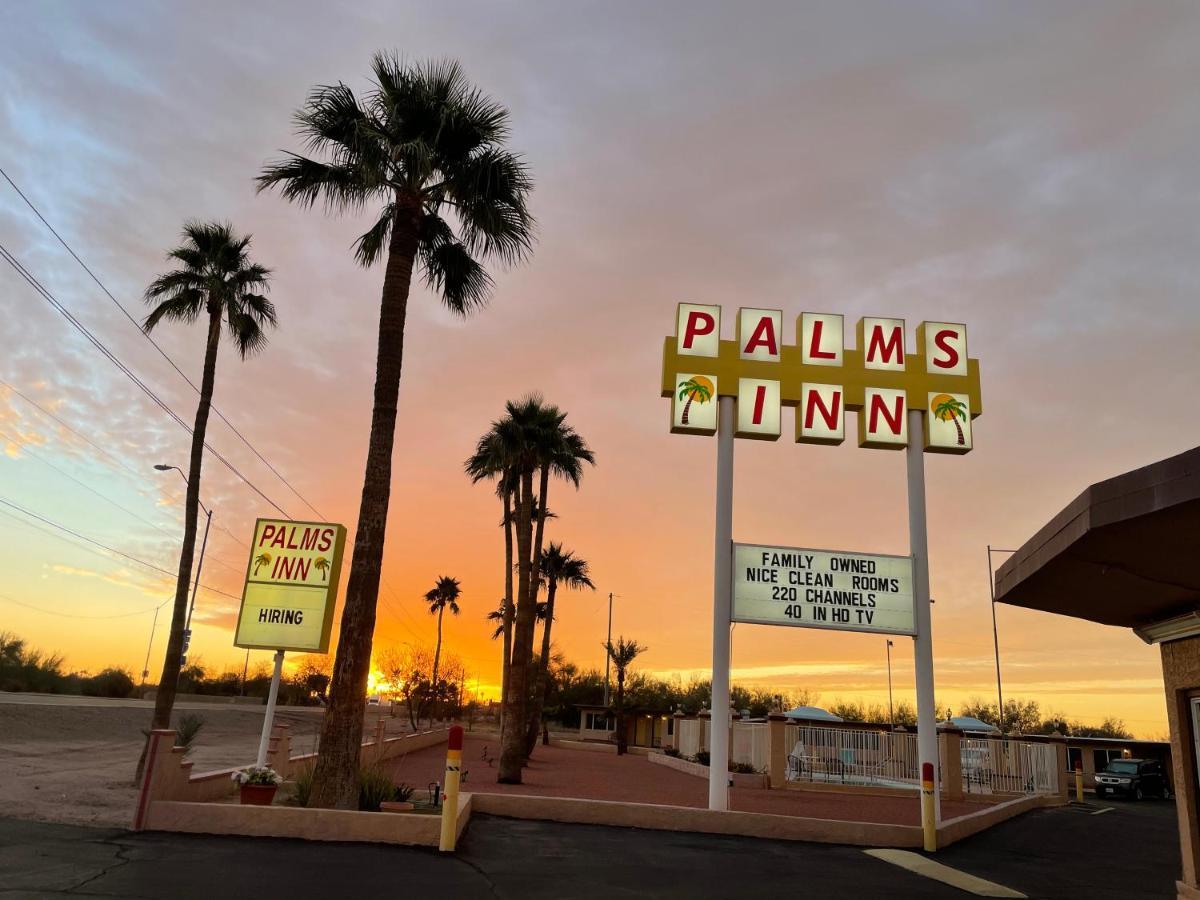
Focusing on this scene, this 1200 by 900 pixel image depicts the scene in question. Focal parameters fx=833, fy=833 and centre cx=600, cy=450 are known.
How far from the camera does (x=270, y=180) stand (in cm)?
1609

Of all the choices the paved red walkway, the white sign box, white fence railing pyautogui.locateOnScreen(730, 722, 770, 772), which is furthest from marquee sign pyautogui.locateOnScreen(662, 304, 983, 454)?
white fence railing pyautogui.locateOnScreen(730, 722, 770, 772)

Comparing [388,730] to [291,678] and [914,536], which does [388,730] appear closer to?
[914,536]

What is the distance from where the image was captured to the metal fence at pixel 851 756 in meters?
27.9

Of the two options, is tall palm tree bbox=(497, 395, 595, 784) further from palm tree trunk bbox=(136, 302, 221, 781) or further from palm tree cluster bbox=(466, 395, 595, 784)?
palm tree trunk bbox=(136, 302, 221, 781)

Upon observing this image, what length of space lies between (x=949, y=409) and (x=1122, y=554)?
11.5 meters

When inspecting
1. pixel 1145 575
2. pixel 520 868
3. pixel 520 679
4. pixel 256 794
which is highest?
pixel 1145 575

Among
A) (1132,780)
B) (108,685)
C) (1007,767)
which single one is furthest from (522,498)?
(108,685)

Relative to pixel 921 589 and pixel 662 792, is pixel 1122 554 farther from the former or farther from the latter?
pixel 662 792

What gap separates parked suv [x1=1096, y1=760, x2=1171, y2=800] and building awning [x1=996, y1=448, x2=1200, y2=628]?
127 feet

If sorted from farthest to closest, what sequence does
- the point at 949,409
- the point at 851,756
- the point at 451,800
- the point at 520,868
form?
the point at 851,756 → the point at 949,409 → the point at 451,800 → the point at 520,868

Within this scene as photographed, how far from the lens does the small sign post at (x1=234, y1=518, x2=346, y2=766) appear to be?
1636 centimetres

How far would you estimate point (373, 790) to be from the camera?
13828 millimetres

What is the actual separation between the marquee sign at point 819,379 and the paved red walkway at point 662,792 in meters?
8.38

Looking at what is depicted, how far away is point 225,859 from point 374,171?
11.2 metres
